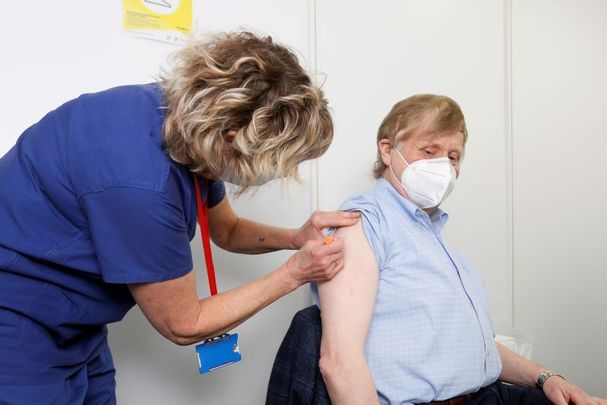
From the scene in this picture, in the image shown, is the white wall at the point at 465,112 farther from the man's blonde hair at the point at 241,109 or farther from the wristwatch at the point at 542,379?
the wristwatch at the point at 542,379

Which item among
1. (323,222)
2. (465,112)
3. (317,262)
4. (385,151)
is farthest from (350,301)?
(465,112)

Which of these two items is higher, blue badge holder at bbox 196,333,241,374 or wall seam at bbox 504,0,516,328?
wall seam at bbox 504,0,516,328

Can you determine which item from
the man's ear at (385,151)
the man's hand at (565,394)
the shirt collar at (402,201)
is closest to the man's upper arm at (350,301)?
the shirt collar at (402,201)

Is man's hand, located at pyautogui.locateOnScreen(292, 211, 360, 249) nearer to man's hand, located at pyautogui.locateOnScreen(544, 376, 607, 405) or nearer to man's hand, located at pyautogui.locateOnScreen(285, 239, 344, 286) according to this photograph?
man's hand, located at pyautogui.locateOnScreen(285, 239, 344, 286)

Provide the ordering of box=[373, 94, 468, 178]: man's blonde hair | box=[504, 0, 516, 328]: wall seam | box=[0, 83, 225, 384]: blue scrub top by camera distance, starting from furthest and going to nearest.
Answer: box=[504, 0, 516, 328]: wall seam → box=[373, 94, 468, 178]: man's blonde hair → box=[0, 83, 225, 384]: blue scrub top

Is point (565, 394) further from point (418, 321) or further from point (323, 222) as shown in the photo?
point (323, 222)

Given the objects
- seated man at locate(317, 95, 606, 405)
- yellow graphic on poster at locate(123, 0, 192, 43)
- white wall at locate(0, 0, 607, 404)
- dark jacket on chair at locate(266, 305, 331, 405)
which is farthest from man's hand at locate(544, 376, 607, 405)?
yellow graphic on poster at locate(123, 0, 192, 43)

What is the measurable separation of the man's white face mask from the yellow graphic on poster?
780mm

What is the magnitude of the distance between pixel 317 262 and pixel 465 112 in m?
1.30

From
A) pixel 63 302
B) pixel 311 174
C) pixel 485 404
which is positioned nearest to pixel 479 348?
pixel 485 404

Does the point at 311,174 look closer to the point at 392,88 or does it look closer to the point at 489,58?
the point at 392,88

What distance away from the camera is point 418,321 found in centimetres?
107

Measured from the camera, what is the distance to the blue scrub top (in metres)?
0.80

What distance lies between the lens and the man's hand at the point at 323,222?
111cm
